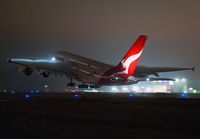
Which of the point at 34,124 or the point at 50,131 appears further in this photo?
the point at 34,124

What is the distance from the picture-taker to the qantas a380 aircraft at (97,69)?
145 ft

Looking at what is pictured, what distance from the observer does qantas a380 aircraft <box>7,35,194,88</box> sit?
145ft

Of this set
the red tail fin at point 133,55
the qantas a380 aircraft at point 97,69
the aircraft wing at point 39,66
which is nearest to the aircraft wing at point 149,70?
the qantas a380 aircraft at point 97,69

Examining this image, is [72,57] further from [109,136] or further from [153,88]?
[109,136]

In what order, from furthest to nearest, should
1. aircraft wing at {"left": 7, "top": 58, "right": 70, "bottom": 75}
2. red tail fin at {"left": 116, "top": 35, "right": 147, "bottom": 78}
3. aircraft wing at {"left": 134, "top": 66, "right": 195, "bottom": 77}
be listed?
aircraft wing at {"left": 7, "top": 58, "right": 70, "bottom": 75} → aircraft wing at {"left": 134, "top": 66, "right": 195, "bottom": 77} → red tail fin at {"left": 116, "top": 35, "right": 147, "bottom": 78}

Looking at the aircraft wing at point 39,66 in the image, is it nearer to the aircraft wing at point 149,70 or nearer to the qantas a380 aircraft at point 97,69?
the qantas a380 aircraft at point 97,69

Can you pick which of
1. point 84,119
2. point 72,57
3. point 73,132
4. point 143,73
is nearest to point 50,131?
point 73,132

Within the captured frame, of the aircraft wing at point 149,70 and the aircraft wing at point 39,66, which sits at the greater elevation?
the aircraft wing at point 39,66

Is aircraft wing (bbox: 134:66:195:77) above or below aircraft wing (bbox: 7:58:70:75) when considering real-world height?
below

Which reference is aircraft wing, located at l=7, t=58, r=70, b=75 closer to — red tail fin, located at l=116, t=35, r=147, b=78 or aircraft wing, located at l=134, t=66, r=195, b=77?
aircraft wing, located at l=134, t=66, r=195, b=77

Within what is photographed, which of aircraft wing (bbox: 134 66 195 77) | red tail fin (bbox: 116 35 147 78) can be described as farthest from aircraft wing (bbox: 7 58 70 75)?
red tail fin (bbox: 116 35 147 78)

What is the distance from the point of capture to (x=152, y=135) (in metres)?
13.4

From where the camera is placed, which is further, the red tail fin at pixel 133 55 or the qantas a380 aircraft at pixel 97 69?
the qantas a380 aircraft at pixel 97 69

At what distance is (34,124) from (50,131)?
2562 mm
